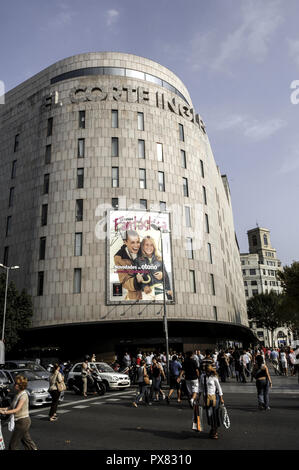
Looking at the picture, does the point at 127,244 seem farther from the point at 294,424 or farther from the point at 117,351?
the point at 294,424

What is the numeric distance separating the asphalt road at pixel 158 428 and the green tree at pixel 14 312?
20.3m

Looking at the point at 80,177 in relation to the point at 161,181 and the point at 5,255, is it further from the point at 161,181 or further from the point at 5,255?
the point at 5,255

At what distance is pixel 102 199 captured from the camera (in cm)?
3869

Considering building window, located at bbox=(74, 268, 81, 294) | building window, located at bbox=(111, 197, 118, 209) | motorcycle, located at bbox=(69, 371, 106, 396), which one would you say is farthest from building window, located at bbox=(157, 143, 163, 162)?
motorcycle, located at bbox=(69, 371, 106, 396)

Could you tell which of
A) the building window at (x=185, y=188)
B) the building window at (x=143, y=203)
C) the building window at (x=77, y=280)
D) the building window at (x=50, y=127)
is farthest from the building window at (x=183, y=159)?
the building window at (x=77, y=280)

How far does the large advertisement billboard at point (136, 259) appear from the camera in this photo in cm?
3528

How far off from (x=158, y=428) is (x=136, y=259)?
86.7 ft

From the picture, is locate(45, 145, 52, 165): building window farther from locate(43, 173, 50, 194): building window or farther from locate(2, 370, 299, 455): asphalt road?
locate(2, 370, 299, 455): asphalt road

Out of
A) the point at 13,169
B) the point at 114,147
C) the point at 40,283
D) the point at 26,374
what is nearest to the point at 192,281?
the point at 40,283

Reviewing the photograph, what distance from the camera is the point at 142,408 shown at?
13766 mm

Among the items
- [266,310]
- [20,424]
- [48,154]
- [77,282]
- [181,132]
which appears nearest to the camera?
[20,424]

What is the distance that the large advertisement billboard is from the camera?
35.3 metres

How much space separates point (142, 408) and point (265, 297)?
7679cm
